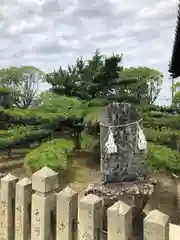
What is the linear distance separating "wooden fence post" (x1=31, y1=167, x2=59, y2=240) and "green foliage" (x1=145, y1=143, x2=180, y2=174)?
3.03 m

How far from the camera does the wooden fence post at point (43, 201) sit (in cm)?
169

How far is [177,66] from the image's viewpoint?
3287mm

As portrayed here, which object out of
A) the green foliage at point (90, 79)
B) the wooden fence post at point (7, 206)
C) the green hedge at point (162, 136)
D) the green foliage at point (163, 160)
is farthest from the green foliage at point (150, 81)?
the wooden fence post at point (7, 206)

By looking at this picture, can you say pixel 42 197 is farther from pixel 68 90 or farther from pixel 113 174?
pixel 68 90

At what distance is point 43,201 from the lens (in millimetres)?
1695

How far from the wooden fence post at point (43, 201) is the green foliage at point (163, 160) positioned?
3032 millimetres

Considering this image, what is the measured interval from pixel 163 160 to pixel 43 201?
3.09 m

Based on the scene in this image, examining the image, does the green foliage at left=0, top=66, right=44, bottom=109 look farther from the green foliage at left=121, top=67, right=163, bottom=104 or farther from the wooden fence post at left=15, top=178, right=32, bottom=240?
the wooden fence post at left=15, top=178, right=32, bottom=240

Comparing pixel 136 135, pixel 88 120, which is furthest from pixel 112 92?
pixel 136 135

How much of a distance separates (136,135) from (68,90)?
9.68 feet

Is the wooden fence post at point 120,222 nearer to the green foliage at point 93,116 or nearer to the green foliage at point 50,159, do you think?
the green foliage at point 50,159

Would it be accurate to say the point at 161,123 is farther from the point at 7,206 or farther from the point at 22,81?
the point at 22,81

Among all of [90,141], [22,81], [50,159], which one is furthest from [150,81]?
[50,159]

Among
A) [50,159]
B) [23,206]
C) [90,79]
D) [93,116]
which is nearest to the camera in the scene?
[23,206]
